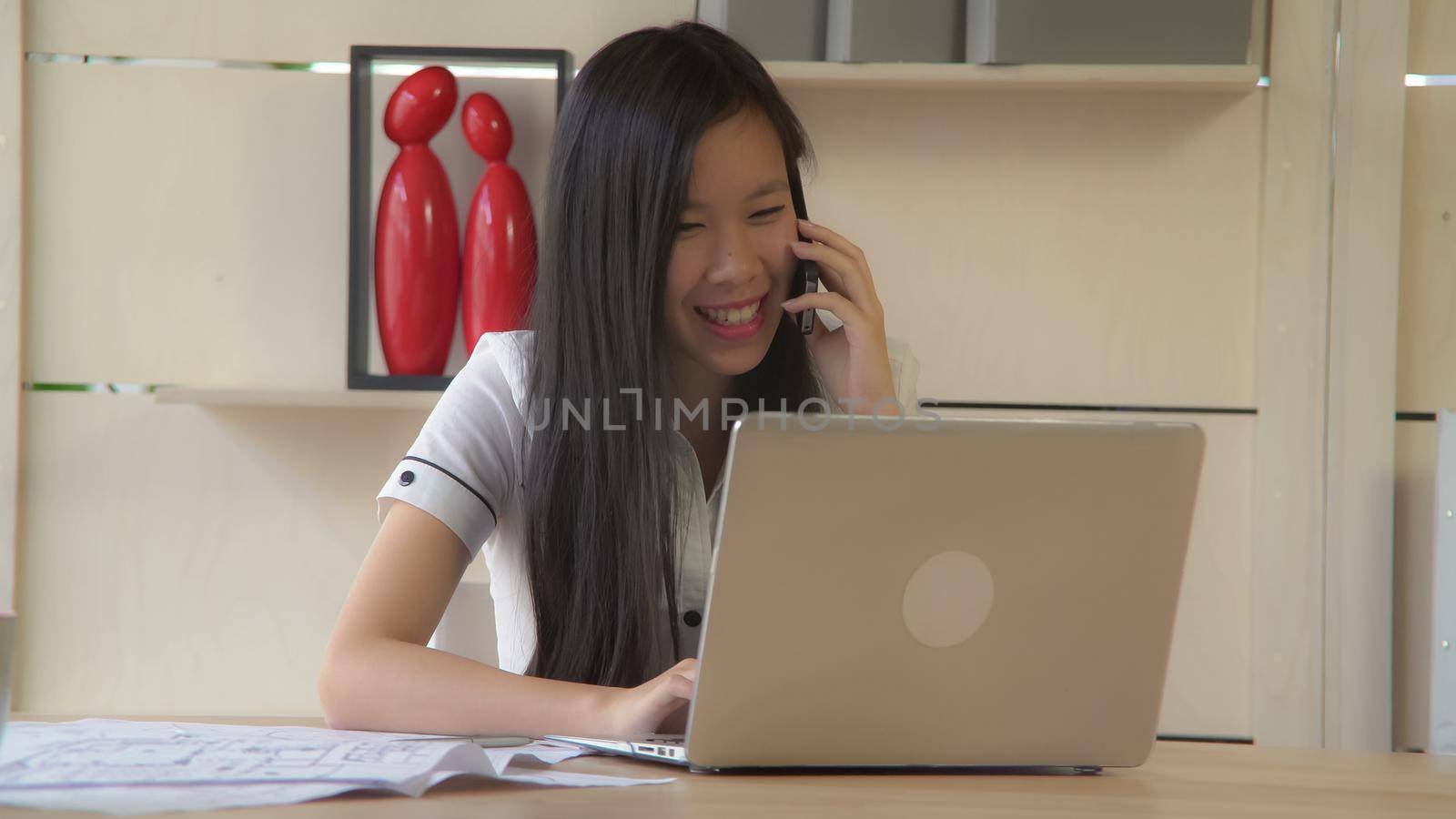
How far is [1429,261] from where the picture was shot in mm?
2115

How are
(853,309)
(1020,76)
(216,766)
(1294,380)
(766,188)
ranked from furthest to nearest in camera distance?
(1294,380), (1020,76), (853,309), (766,188), (216,766)

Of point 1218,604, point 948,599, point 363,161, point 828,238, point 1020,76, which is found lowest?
point 1218,604

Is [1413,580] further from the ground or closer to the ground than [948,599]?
closer to the ground

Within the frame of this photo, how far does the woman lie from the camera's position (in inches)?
54.0

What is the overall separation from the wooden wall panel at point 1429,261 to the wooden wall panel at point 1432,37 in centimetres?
4

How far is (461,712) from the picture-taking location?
42.5 inches

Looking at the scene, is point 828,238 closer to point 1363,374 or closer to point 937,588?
point 937,588

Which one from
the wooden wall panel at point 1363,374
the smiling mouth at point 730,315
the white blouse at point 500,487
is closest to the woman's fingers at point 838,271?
the smiling mouth at point 730,315

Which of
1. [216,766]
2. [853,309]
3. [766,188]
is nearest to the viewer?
[216,766]

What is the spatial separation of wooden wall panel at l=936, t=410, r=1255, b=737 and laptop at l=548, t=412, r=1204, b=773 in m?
1.24

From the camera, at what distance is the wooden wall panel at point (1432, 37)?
83.7 inches

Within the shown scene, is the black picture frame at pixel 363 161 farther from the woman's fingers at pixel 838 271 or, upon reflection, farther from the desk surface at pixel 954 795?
the desk surface at pixel 954 795

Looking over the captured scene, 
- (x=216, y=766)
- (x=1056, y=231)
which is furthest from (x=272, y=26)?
(x=216, y=766)

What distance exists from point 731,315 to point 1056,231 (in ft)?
2.83
